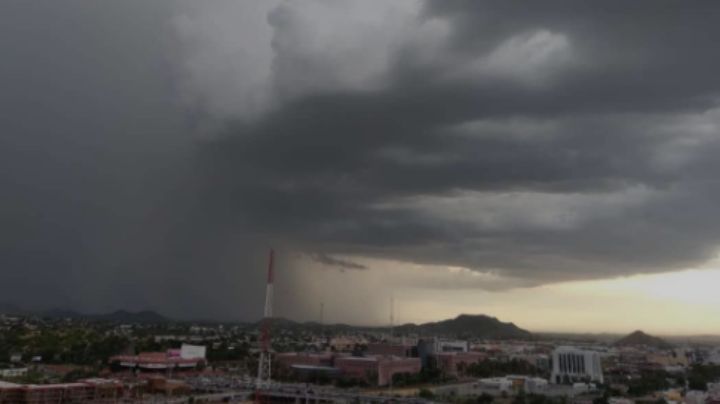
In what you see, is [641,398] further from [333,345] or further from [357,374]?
[333,345]

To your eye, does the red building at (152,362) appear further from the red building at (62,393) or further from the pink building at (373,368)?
the red building at (62,393)

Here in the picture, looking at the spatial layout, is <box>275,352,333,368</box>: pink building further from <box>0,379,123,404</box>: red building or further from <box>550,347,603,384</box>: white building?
<box>0,379,123,404</box>: red building

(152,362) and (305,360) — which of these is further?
(305,360)

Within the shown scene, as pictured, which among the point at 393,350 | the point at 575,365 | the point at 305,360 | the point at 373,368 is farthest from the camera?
the point at 393,350

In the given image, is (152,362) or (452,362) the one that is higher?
(152,362)

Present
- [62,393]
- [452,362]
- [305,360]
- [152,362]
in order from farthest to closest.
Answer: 1. [452,362]
2. [305,360]
3. [152,362]
4. [62,393]

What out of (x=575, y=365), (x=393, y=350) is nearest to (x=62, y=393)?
(x=393, y=350)

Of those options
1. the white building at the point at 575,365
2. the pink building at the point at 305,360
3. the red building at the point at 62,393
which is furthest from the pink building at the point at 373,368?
the red building at the point at 62,393

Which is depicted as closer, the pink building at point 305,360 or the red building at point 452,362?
the pink building at point 305,360

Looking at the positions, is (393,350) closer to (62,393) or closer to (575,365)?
(575,365)
